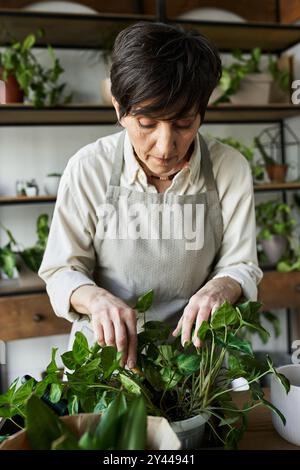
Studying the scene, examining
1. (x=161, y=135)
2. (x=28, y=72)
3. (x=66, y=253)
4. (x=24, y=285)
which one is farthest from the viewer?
(x=24, y=285)

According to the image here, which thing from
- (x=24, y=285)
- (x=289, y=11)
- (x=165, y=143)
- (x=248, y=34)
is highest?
(x=289, y=11)

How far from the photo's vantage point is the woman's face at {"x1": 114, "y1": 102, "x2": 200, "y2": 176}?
883 mm

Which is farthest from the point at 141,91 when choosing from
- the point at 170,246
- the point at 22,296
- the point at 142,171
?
the point at 22,296

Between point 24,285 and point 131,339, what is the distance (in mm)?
1576

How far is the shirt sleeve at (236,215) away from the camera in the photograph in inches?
44.1

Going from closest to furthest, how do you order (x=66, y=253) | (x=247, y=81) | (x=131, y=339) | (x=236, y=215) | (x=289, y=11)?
(x=131, y=339) → (x=66, y=253) → (x=236, y=215) → (x=247, y=81) → (x=289, y=11)

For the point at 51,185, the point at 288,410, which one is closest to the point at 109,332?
the point at 288,410

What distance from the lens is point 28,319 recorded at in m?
2.13

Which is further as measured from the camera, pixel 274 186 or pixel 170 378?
pixel 274 186

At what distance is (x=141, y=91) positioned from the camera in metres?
0.84

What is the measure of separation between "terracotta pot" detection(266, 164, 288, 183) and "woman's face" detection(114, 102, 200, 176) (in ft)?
5.73

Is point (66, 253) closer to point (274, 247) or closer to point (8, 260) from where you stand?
point (8, 260)

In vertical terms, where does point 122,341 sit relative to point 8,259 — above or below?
above

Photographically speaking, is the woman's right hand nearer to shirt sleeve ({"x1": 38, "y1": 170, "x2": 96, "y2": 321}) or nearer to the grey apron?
shirt sleeve ({"x1": 38, "y1": 170, "x2": 96, "y2": 321})
